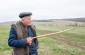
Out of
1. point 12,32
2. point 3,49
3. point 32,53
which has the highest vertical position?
point 12,32

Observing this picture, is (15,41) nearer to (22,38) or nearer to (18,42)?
(18,42)

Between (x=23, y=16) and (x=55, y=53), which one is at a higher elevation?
(x=23, y=16)

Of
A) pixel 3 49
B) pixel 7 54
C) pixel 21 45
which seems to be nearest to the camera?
pixel 21 45

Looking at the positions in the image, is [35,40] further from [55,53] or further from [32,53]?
[55,53]

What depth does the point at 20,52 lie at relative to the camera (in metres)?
8.36

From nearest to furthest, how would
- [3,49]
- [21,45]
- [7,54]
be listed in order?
[21,45], [7,54], [3,49]

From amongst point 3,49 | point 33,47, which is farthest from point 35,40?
point 3,49

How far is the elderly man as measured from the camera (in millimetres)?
8273

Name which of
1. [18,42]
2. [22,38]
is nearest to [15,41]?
[18,42]

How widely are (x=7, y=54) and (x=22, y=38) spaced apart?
7913 mm

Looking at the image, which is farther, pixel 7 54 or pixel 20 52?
pixel 7 54

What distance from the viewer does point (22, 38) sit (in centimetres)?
834

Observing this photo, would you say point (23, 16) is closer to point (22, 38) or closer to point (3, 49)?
point (22, 38)

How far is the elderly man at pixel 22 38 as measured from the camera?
8.27 m
